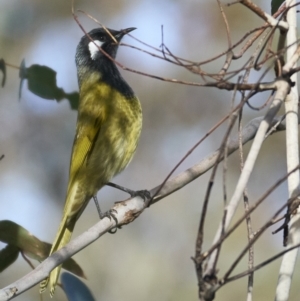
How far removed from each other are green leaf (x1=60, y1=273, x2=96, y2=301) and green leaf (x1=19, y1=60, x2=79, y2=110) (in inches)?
26.3

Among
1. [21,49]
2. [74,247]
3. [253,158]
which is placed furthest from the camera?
[21,49]

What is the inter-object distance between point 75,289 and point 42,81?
0.78m

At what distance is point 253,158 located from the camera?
1.48 m

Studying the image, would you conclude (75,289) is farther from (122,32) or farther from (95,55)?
(95,55)

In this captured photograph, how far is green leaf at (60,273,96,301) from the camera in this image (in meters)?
2.18

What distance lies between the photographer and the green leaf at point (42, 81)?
2.49m

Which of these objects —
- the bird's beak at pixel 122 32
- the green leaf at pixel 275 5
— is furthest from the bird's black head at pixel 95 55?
the green leaf at pixel 275 5

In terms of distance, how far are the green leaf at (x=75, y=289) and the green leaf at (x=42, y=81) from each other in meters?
0.67

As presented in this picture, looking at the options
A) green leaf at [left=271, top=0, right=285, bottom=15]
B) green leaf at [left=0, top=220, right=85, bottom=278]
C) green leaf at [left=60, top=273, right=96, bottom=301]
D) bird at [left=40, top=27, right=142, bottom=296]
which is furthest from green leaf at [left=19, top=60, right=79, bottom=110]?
bird at [left=40, top=27, right=142, bottom=296]

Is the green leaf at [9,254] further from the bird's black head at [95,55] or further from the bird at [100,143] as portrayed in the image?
the bird's black head at [95,55]

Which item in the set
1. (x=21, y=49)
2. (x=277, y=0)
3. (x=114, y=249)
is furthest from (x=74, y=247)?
(x=114, y=249)

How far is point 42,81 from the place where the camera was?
2.51 metres

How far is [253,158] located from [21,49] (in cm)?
540

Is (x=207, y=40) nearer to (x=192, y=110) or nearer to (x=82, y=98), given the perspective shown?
(x=192, y=110)
